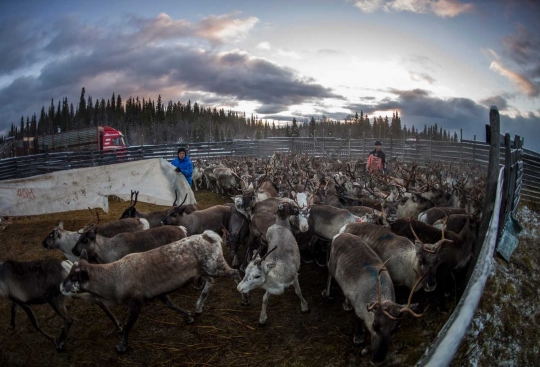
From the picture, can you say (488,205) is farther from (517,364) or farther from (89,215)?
(89,215)

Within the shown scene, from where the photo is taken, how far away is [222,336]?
16.5ft

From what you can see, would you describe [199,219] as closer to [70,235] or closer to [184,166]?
[70,235]

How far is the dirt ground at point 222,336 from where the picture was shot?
4488 mm

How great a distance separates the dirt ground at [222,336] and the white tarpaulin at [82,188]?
224 inches

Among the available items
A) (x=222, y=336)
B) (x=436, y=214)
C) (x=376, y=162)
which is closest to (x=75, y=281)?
(x=222, y=336)

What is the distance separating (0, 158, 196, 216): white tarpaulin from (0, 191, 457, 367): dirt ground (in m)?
5.69

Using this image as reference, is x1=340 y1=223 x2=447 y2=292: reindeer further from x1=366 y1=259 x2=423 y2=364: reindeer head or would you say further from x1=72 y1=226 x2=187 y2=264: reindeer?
x1=72 y1=226 x2=187 y2=264: reindeer

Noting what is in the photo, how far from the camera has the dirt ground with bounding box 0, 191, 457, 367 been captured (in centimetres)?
449

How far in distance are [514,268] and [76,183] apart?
1233cm

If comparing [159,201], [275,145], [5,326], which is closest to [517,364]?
[5,326]

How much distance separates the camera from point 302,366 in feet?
14.1

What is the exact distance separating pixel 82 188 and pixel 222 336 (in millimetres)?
8930

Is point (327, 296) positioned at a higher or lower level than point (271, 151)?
lower

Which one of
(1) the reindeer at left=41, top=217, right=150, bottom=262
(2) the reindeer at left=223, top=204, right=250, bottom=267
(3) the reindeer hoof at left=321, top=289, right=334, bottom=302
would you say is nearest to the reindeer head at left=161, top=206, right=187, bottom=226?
(1) the reindeer at left=41, top=217, right=150, bottom=262
